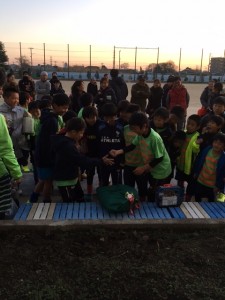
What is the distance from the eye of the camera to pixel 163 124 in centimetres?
454

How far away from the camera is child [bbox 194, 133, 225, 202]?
4.16m

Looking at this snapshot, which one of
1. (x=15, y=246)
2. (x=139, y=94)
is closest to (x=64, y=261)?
(x=15, y=246)

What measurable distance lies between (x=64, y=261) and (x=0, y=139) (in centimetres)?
121

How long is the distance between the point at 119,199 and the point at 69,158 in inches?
28.0

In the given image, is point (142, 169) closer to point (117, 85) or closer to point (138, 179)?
point (138, 179)

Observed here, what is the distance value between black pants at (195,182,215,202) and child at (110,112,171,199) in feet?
1.79

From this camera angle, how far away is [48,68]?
146 feet

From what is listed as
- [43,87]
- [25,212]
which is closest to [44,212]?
[25,212]

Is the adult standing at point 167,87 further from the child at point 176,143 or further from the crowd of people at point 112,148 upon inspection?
the child at point 176,143

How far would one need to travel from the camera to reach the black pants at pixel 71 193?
3.99m

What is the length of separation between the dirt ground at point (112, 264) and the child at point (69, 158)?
73 centimetres

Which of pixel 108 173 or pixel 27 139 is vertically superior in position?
pixel 27 139

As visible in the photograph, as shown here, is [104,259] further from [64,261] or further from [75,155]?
[75,155]

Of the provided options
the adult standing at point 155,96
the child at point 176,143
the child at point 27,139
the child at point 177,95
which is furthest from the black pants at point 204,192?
the adult standing at point 155,96
